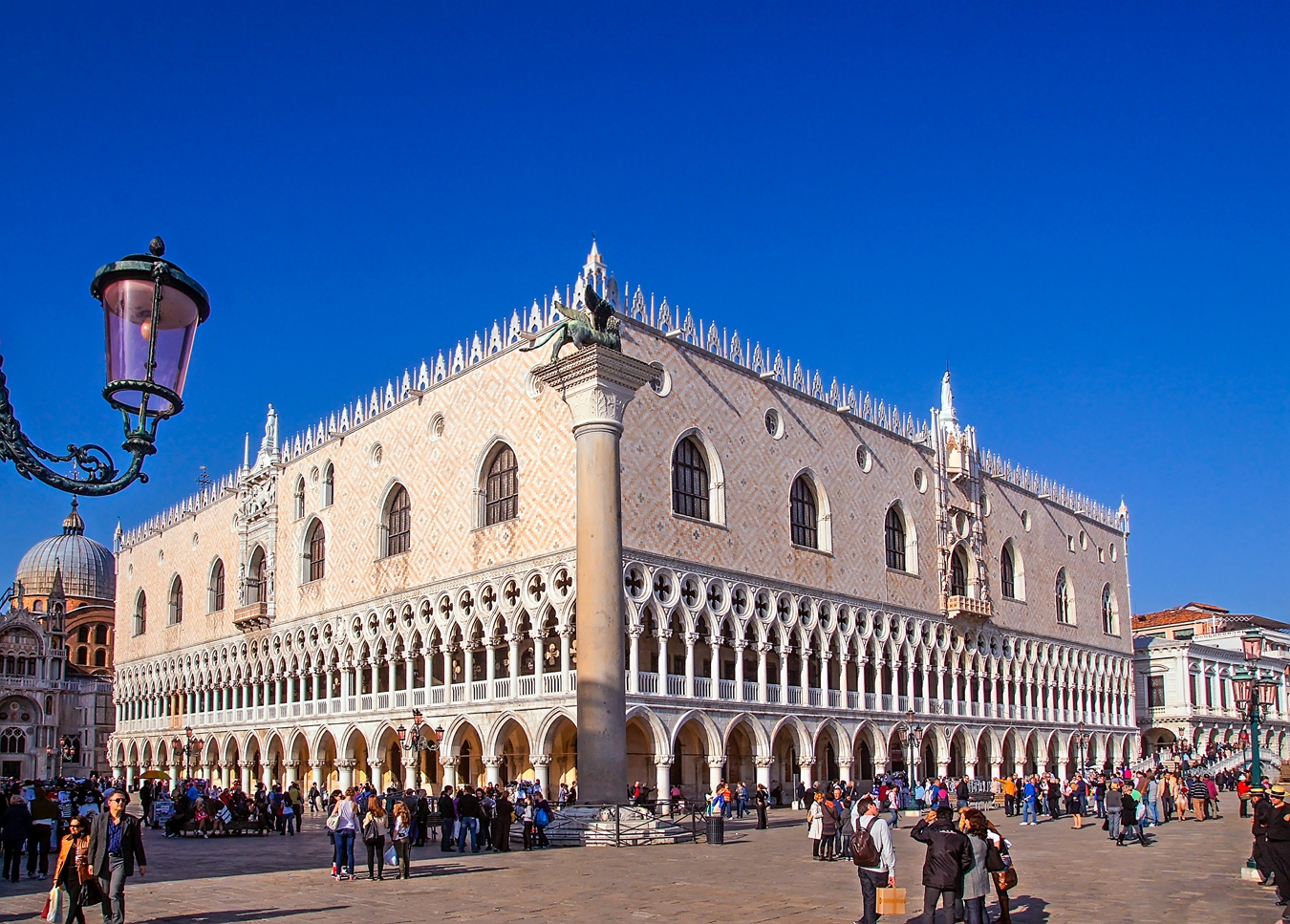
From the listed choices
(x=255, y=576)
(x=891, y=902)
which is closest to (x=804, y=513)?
(x=255, y=576)

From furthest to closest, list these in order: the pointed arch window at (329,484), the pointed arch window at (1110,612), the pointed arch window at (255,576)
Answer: the pointed arch window at (1110,612) < the pointed arch window at (255,576) < the pointed arch window at (329,484)

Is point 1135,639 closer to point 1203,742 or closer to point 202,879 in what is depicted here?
point 1203,742

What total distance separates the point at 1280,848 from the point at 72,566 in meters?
75.6

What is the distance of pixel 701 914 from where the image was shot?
33.0ft

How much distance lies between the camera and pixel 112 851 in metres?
8.43

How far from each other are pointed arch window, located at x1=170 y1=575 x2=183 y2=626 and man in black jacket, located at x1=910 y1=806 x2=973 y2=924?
42235 millimetres

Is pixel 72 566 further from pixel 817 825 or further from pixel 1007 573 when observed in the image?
pixel 817 825

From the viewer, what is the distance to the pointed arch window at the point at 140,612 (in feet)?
161

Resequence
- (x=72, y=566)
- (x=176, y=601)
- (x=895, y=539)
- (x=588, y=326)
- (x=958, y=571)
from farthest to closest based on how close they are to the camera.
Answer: (x=72, y=566) → (x=176, y=601) → (x=958, y=571) → (x=895, y=539) → (x=588, y=326)

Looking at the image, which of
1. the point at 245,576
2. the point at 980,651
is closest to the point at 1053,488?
the point at 980,651

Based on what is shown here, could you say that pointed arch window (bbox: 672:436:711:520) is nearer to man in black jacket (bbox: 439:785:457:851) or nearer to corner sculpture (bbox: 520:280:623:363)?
corner sculpture (bbox: 520:280:623:363)

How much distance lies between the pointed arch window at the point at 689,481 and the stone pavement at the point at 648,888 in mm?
11040

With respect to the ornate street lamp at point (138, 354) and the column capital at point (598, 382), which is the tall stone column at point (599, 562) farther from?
the ornate street lamp at point (138, 354)

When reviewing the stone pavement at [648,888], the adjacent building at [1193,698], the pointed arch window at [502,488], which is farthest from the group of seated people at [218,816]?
the adjacent building at [1193,698]
